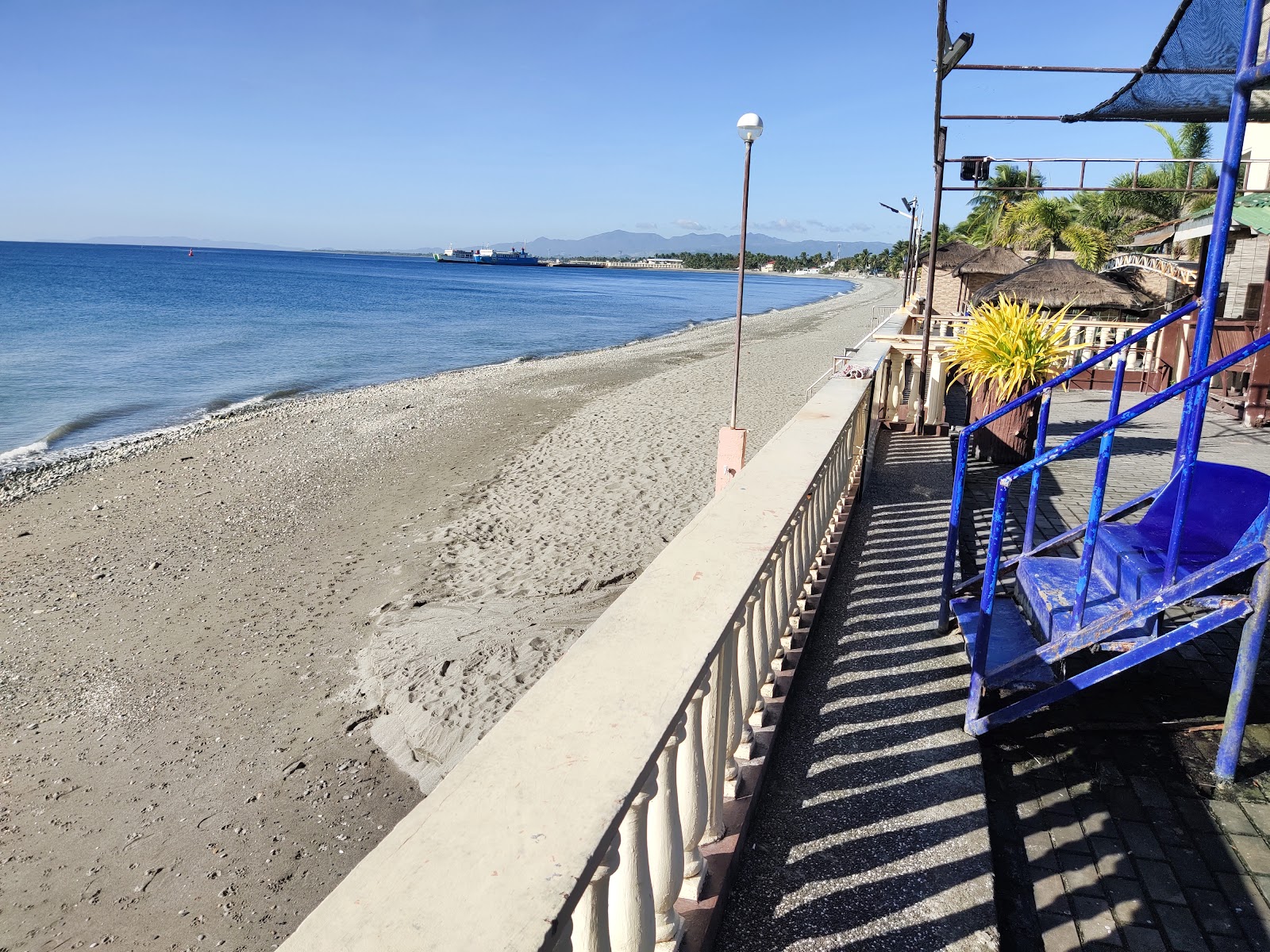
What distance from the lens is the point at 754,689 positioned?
2.80 meters

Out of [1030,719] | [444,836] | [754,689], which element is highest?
[444,836]

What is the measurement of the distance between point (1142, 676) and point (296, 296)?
3044 inches

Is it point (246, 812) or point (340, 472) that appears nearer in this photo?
point (246, 812)

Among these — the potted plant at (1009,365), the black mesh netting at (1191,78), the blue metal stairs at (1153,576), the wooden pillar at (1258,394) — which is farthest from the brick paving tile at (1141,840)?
the wooden pillar at (1258,394)

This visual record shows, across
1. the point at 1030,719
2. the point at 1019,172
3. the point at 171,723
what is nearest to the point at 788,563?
the point at 1030,719

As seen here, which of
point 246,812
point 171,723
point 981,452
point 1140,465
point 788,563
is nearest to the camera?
point 788,563

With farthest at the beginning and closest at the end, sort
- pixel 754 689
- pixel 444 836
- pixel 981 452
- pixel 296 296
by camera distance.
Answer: pixel 296 296 < pixel 981 452 < pixel 754 689 < pixel 444 836

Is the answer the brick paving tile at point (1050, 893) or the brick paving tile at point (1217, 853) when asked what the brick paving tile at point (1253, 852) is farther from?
the brick paving tile at point (1050, 893)

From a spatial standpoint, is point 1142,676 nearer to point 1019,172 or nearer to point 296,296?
point 1019,172

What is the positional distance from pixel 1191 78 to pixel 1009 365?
3.25 m

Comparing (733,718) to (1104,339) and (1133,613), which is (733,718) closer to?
(1133,613)

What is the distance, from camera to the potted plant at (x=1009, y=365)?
782cm

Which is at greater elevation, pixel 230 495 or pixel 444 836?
pixel 444 836

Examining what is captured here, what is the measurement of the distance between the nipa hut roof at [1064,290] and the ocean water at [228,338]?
17950 mm
